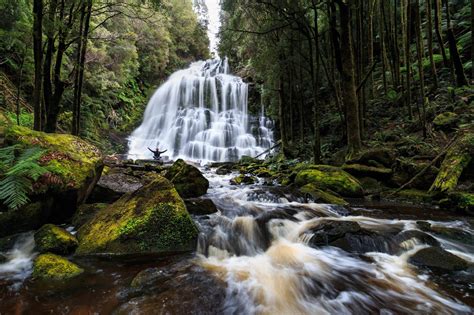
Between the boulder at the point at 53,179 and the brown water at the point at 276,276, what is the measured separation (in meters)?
0.43

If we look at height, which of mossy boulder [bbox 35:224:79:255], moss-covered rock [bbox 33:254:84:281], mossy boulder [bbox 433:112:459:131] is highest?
mossy boulder [bbox 433:112:459:131]

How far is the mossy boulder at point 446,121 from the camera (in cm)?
934

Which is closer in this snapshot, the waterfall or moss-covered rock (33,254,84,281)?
moss-covered rock (33,254,84,281)

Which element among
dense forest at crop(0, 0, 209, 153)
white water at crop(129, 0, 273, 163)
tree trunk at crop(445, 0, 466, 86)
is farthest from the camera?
white water at crop(129, 0, 273, 163)

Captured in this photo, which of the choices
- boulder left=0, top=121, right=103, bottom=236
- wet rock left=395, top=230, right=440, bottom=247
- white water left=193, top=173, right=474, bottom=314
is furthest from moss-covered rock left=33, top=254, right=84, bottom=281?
wet rock left=395, top=230, right=440, bottom=247

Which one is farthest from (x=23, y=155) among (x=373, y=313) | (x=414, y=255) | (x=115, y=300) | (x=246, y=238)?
(x=414, y=255)

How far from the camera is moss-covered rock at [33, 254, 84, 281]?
3.65m

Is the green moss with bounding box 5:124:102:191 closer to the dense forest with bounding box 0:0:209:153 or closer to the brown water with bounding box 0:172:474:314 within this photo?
the brown water with bounding box 0:172:474:314

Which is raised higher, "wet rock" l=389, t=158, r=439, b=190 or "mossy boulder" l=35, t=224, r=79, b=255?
"wet rock" l=389, t=158, r=439, b=190

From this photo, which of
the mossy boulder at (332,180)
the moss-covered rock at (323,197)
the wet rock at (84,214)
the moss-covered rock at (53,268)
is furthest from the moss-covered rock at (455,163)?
the wet rock at (84,214)

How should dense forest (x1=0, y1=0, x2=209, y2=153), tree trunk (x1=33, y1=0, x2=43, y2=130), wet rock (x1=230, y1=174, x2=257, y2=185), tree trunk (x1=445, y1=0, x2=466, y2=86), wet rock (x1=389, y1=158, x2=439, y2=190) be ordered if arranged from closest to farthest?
tree trunk (x1=33, y1=0, x2=43, y2=130) < wet rock (x1=389, y1=158, x2=439, y2=190) < dense forest (x1=0, y1=0, x2=209, y2=153) < wet rock (x1=230, y1=174, x2=257, y2=185) < tree trunk (x1=445, y1=0, x2=466, y2=86)

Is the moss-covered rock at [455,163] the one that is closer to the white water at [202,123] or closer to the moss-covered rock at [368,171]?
the moss-covered rock at [368,171]

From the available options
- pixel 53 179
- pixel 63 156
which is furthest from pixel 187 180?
pixel 53 179

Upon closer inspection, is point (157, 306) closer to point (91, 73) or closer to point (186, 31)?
point (91, 73)
